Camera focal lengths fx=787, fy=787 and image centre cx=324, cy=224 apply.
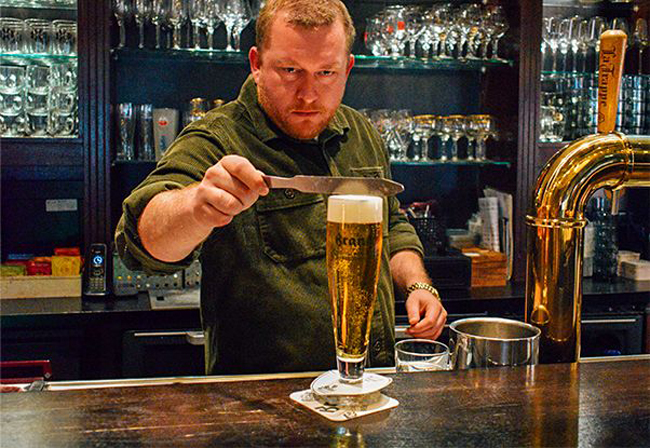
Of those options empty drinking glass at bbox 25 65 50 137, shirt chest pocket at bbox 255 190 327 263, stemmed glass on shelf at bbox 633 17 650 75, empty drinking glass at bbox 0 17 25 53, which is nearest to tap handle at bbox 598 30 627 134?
shirt chest pocket at bbox 255 190 327 263

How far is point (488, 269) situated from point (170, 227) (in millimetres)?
2337

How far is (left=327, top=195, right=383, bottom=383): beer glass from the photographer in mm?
1046

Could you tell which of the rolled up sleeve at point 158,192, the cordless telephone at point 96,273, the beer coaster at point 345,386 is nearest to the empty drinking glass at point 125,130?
the cordless telephone at point 96,273

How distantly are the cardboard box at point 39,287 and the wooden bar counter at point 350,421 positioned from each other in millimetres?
2024

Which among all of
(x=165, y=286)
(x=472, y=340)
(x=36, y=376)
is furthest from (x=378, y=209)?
(x=165, y=286)

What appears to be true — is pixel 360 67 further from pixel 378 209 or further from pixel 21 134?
pixel 378 209

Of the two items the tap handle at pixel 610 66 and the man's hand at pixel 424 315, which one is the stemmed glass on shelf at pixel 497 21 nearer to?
the man's hand at pixel 424 315

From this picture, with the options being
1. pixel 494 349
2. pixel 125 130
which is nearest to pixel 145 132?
pixel 125 130

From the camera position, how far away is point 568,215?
1.32 meters

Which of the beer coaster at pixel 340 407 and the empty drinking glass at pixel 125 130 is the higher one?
the empty drinking glass at pixel 125 130

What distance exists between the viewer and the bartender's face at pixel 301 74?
5.86 feet

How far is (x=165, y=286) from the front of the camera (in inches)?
129

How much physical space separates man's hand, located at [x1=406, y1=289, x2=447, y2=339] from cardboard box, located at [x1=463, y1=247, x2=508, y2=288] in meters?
1.57

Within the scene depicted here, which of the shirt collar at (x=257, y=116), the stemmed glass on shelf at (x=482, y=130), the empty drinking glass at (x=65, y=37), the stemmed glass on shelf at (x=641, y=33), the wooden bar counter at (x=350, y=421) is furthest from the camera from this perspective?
the stemmed glass on shelf at (x=641, y=33)
